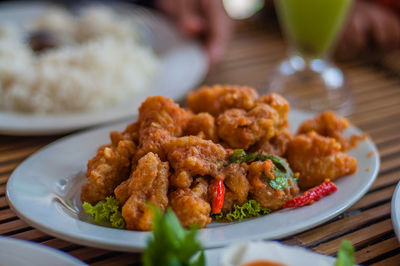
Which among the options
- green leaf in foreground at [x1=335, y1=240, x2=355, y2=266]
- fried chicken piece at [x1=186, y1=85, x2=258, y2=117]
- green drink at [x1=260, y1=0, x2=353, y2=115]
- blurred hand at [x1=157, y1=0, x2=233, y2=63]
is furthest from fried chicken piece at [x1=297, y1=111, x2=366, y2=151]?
blurred hand at [x1=157, y1=0, x2=233, y2=63]

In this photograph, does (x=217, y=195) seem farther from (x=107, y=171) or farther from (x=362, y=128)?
(x=362, y=128)

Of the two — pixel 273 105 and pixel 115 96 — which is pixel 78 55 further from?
pixel 273 105

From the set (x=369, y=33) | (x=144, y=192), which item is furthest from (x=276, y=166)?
(x=369, y=33)

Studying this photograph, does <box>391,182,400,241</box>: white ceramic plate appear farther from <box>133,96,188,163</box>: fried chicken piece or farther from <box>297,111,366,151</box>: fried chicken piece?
<box>133,96,188,163</box>: fried chicken piece

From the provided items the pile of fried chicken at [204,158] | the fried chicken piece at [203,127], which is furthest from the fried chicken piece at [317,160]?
the fried chicken piece at [203,127]

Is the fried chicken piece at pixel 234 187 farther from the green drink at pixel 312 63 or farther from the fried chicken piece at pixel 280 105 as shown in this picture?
the green drink at pixel 312 63

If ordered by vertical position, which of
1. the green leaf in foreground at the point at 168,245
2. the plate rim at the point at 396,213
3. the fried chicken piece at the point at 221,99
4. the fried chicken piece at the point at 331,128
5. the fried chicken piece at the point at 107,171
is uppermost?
the fried chicken piece at the point at 221,99

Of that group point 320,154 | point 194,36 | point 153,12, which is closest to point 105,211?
point 320,154

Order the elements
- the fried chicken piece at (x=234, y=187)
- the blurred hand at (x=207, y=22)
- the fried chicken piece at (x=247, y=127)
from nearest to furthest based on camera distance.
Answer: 1. the fried chicken piece at (x=234, y=187)
2. the fried chicken piece at (x=247, y=127)
3. the blurred hand at (x=207, y=22)
